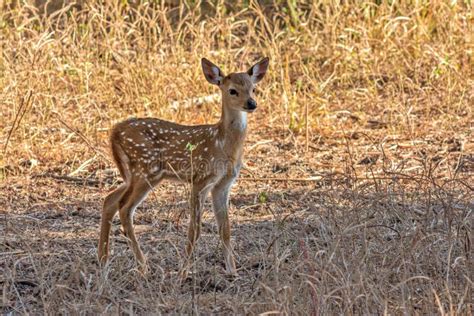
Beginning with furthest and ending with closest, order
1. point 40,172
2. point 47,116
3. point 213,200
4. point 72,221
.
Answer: point 47,116 < point 40,172 < point 72,221 < point 213,200

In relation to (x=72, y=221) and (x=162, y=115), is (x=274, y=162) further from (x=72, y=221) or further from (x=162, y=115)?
(x=72, y=221)

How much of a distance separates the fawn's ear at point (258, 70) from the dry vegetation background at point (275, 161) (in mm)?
895

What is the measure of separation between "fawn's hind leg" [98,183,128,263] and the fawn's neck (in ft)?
2.47

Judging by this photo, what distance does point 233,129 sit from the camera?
8367 mm

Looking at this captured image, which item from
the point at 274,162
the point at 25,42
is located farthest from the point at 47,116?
the point at 274,162

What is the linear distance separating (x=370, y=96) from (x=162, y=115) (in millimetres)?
2196

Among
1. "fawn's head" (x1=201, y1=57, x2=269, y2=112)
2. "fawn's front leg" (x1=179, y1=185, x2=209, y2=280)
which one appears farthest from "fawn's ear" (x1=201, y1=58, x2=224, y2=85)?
"fawn's front leg" (x1=179, y1=185, x2=209, y2=280)

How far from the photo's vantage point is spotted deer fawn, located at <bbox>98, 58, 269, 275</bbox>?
7.98m

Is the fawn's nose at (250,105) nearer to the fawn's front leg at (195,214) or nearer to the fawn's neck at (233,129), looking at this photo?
the fawn's neck at (233,129)

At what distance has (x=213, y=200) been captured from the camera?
8148mm

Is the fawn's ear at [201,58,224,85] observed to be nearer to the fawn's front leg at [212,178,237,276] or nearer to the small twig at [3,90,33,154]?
the fawn's front leg at [212,178,237,276]

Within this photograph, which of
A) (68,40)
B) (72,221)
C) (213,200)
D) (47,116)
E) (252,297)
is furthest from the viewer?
(68,40)

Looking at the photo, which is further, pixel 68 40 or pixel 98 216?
pixel 68 40

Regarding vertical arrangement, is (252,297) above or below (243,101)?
below
